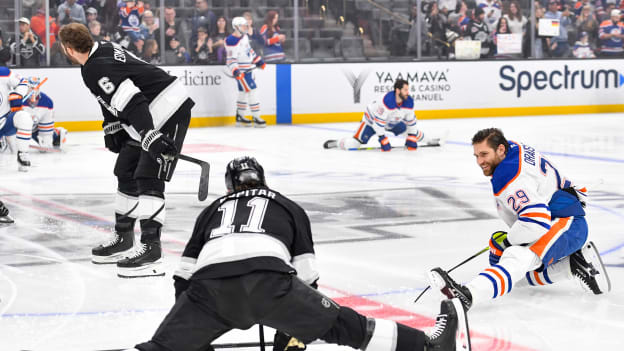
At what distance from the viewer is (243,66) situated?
1330cm

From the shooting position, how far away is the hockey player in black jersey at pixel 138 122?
455 cm

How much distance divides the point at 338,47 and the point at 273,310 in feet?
38.2

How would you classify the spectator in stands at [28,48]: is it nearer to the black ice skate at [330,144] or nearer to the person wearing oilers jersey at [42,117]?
the person wearing oilers jersey at [42,117]

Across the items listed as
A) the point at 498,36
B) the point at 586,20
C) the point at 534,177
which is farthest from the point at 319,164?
the point at 586,20

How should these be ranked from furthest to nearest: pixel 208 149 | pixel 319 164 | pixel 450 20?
pixel 450 20
pixel 208 149
pixel 319 164

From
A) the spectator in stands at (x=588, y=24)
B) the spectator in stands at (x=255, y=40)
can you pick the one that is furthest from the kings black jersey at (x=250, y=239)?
the spectator in stands at (x=588, y=24)

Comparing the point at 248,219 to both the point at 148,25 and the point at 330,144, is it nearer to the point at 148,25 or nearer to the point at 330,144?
the point at 330,144

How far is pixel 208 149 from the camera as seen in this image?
426 inches

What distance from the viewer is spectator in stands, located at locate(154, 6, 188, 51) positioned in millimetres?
13438

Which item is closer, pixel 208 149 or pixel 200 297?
pixel 200 297

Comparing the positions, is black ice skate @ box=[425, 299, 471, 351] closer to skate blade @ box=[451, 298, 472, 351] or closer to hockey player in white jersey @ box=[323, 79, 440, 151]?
skate blade @ box=[451, 298, 472, 351]

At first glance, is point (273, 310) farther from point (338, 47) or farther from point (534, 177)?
point (338, 47)

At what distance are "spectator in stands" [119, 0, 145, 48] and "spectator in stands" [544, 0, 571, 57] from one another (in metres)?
6.31

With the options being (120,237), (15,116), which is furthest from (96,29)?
(120,237)
